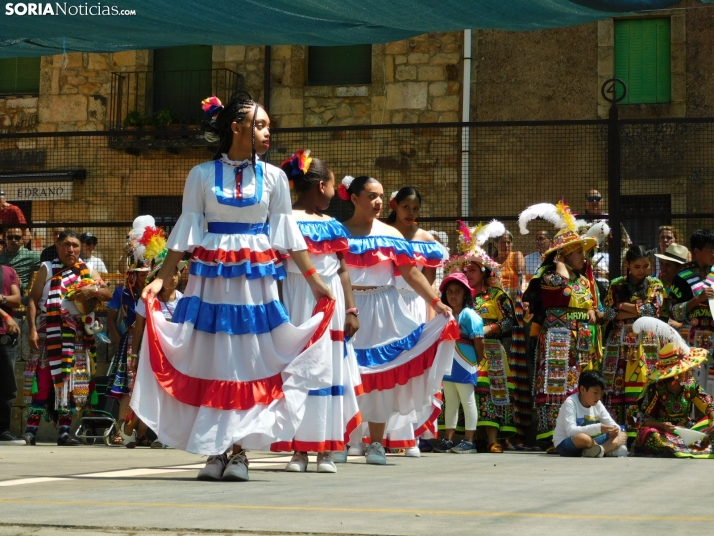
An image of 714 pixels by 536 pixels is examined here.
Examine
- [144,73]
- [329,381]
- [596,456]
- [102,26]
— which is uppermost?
[144,73]

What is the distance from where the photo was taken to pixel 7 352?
13.2 meters

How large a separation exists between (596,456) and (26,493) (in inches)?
233

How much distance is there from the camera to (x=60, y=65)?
27.5 meters

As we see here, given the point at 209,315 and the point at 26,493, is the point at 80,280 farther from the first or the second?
the point at 26,493

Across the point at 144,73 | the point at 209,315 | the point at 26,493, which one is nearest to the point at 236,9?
the point at 209,315

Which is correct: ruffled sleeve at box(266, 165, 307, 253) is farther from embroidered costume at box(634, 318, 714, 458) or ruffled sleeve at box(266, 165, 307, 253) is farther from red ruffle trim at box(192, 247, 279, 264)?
embroidered costume at box(634, 318, 714, 458)

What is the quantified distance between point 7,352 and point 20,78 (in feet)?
52.4

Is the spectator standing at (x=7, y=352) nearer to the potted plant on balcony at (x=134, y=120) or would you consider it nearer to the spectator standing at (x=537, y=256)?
the spectator standing at (x=537, y=256)

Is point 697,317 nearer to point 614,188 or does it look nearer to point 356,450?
point 614,188

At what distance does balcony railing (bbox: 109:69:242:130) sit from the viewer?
26.6 m

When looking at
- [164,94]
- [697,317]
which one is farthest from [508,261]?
[164,94]

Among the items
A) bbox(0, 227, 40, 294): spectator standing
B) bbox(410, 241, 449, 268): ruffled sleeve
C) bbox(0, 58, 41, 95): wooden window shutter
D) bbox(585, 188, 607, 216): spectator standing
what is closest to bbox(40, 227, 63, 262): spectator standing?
bbox(0, 227, 40, 294): spectator standing

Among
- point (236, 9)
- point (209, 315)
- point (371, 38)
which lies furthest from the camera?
point (371, 38)

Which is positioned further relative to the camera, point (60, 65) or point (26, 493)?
point (60, 65)
